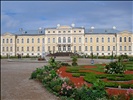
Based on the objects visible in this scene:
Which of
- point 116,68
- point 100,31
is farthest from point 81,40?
point 116,68

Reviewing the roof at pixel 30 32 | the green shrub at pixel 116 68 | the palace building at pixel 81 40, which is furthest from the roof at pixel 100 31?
the green shrub at pixel 116 68

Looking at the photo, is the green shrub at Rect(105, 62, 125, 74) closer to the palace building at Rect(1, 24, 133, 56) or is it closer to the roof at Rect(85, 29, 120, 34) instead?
the palace building at Rect(1, 24, 133, 56)

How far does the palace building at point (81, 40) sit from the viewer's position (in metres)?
62.9

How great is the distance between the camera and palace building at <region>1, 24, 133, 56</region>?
206ft

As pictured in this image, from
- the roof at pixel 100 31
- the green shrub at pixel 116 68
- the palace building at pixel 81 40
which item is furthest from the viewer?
the roof at pixel 100 31

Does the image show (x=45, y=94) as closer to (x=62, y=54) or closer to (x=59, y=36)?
(x=62, y=54)

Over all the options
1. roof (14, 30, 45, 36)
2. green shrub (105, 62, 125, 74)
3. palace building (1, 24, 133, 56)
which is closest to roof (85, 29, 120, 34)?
palace building (1, 24, 133, 56)

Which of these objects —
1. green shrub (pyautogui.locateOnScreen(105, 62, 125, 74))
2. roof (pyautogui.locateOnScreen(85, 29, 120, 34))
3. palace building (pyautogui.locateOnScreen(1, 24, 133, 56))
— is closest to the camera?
green shrub (pyautogui.locateOnScreen(105, 62, 125, 74))

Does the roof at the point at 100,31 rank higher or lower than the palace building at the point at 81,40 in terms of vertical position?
higher

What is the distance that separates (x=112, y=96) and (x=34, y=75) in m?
6.85

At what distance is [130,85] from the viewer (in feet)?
29.2

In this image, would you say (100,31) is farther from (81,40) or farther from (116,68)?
(116,68)

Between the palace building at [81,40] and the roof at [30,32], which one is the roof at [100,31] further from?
the roof at [30,32]

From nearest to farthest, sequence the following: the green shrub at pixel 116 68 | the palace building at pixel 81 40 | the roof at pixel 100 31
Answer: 1. the green shrub at pixel 116 68
2. the palace building at pixel 81 40
3. the roof at pixel 100 31
